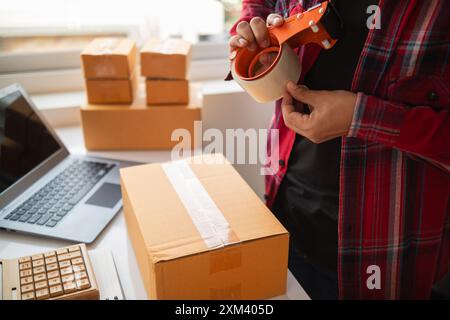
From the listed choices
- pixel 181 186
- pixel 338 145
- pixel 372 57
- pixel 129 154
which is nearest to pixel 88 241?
pixel 181 186

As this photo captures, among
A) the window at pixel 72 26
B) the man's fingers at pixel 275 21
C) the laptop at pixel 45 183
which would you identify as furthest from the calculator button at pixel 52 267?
the window at pixel 72 26

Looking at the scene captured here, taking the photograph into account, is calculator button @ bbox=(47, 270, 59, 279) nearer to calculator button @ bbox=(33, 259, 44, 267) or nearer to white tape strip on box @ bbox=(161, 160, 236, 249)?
calculator button @ bbox=(33, 259, 44, 267)

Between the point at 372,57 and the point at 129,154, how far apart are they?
76 cm

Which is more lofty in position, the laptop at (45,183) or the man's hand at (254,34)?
the man's hand at (254,34)

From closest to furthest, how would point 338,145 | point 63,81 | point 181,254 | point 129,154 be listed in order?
point 181,254 → point 338,145 → point 129,154 → point 63,81

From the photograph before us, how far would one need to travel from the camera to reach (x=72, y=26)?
1.46 meters

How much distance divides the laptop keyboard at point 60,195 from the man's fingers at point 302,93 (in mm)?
559

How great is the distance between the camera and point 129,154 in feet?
4.08

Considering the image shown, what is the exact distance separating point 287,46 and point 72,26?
3.34 ft

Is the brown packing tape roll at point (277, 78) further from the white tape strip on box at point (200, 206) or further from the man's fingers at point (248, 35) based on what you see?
the white tape strip on box at point (200, 206)

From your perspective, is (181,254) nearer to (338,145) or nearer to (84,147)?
(338,145)

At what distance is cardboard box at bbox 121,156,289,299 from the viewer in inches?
26.1

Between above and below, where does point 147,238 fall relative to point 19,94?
below

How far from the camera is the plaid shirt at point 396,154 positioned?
710 mm
